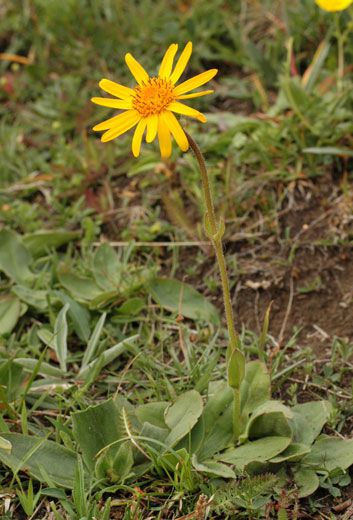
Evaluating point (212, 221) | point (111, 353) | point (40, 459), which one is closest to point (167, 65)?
→ point (212, 221)

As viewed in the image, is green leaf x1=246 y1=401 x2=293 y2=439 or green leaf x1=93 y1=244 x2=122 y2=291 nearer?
green leaf x1=246 y1=401 x2=293 y2=439

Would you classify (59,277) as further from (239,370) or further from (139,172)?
(239,370)

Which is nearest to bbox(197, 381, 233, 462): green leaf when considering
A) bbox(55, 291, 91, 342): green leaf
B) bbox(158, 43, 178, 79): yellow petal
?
bbox(55, 291, 91, 342): green leaf

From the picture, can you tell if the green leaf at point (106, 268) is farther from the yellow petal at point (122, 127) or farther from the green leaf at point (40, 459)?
the yellow petal at point (122, 127)

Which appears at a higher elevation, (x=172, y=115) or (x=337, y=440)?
(x=172, y=115)

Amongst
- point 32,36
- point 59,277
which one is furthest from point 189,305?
point 32,36

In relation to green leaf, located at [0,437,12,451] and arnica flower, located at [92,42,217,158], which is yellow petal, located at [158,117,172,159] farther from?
green leaf, located at [0,437,12,451]
